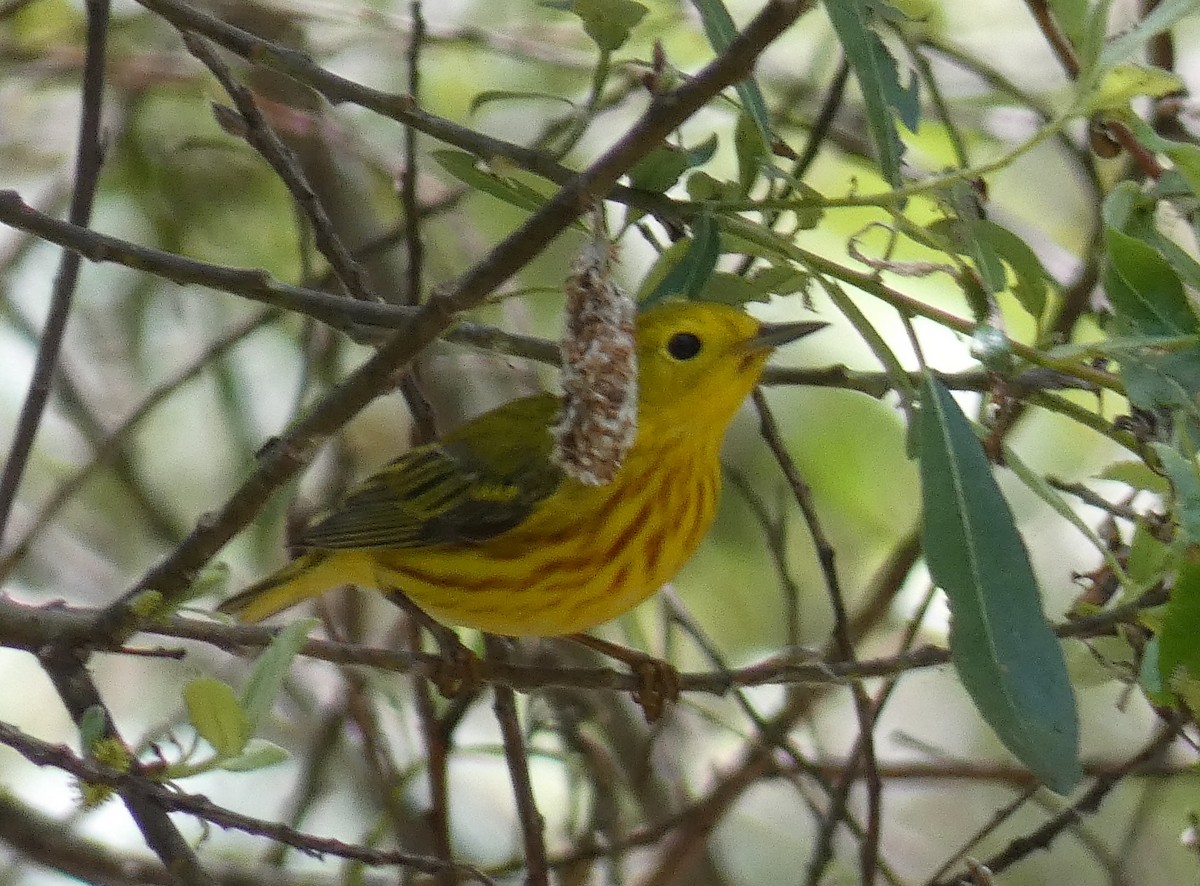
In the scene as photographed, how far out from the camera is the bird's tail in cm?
261

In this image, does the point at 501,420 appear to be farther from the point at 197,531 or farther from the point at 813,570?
the point at 813,570

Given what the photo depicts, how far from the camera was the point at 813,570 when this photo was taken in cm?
376

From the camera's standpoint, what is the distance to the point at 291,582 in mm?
2617

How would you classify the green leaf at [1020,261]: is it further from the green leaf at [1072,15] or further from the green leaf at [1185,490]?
the green leaf at [1185,490]

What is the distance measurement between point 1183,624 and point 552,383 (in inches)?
94.2

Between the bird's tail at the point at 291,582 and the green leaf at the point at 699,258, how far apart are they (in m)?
1.24

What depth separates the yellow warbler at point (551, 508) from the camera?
226 centimetres

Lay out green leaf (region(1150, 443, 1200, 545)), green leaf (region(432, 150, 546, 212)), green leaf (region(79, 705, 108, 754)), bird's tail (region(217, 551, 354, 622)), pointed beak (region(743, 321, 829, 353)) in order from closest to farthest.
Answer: green leaf (region(1150, 443, 1200, 545)) → green leaf (region(79, 705, 108, 754)) → green leaf (region(432, 150, 546, 212)) → pointed beak (region(743, 321, 829, 353)) → bird's tail (region(217, 551, 354, 622))

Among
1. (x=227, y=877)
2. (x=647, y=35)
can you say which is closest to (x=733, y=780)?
(x=227, y=877)

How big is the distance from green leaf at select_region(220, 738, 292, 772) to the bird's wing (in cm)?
108

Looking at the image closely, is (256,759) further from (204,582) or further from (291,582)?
(291,582)

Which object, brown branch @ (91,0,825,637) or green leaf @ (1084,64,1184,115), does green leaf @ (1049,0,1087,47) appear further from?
brown branch @ (91,0,825,637)

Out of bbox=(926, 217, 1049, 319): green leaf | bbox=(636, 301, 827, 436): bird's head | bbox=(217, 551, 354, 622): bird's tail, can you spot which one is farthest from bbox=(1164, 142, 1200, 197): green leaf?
bbox=(217, 551, 354, 622): bird's tail

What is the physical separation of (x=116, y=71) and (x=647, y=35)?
115 cm
